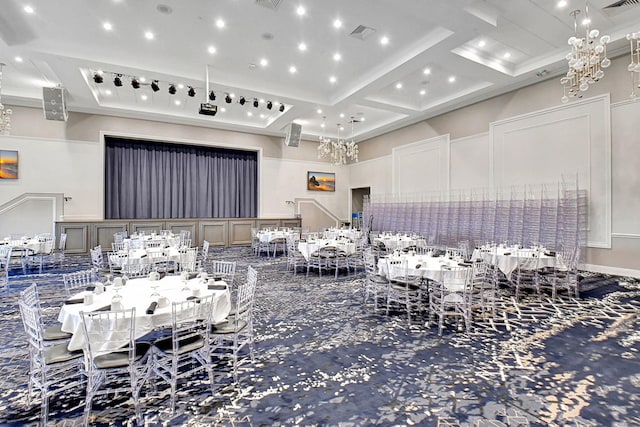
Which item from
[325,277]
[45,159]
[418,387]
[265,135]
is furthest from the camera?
[265,135]

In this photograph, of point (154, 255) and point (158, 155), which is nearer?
point (154, 255)

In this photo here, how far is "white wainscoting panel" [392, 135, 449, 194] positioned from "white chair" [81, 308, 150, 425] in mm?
10753

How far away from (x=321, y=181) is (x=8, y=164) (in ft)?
38.8

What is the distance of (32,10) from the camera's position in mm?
5754

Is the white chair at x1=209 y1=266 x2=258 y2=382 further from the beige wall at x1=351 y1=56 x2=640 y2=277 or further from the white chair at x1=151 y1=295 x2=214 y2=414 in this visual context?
the beige wall at x1=351 y1=56 x2=640 y2=277

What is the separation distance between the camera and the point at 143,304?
123 inches

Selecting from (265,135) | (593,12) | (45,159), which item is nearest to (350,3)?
(593,12)

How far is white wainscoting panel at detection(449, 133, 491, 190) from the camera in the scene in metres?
10.0

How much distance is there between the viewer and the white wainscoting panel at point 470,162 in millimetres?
10039

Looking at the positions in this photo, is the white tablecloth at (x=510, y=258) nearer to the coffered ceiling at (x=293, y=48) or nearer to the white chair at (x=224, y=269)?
the coffered ceiling at (x=293, y=48)

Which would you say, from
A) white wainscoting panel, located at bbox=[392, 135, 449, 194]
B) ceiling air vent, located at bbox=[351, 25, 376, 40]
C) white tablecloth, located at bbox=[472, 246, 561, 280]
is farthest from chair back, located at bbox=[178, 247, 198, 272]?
white wainscoting panel, located at bbox=[392, 135, 449, 194]

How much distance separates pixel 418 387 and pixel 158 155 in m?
13.2

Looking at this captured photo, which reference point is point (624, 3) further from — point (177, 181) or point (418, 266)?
point (177, 181)

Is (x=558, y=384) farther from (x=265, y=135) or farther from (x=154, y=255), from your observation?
(x=265, y=135)
